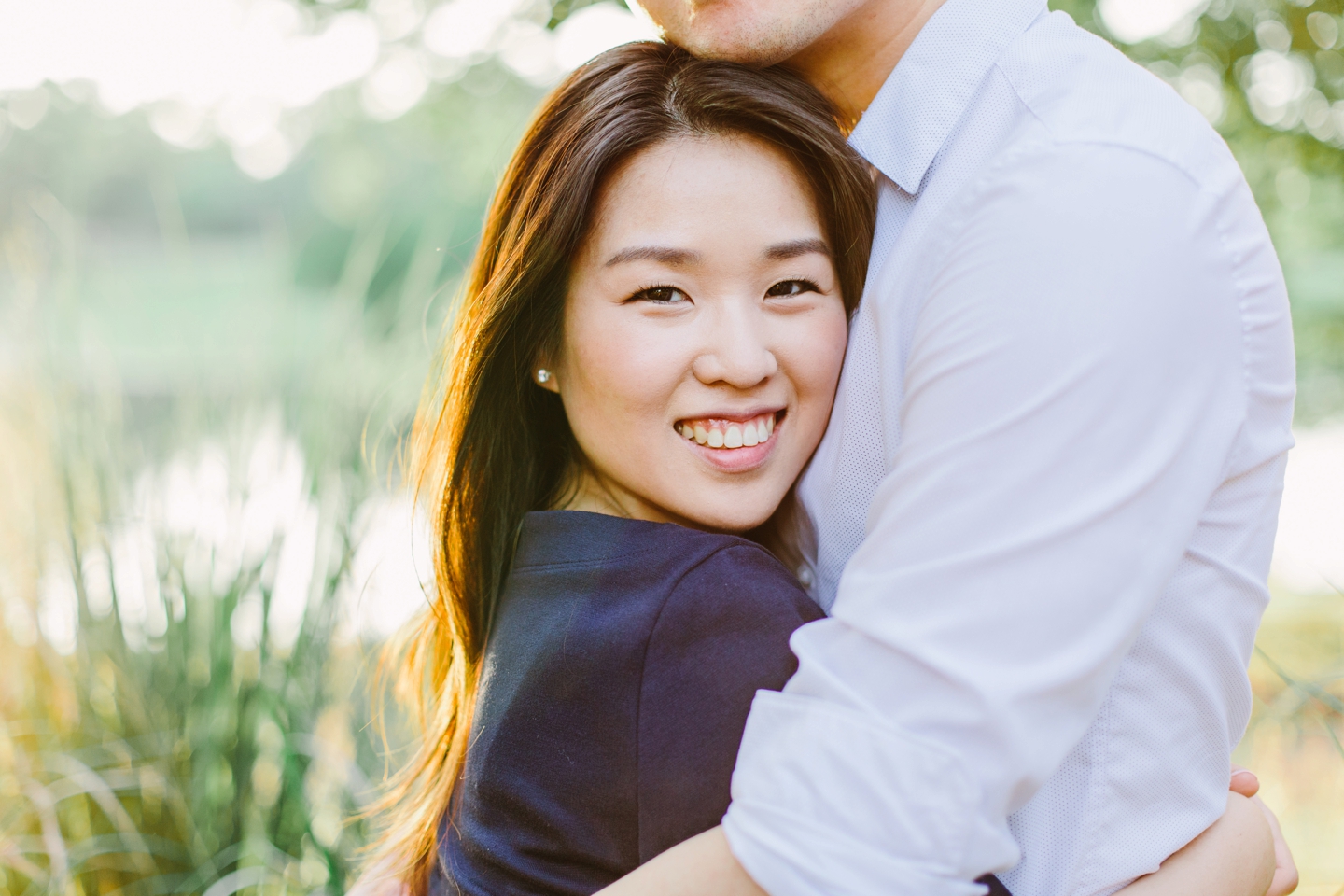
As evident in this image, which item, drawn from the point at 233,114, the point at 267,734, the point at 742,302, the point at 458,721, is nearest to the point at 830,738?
the point at 742,302

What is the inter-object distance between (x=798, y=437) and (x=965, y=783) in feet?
2.02

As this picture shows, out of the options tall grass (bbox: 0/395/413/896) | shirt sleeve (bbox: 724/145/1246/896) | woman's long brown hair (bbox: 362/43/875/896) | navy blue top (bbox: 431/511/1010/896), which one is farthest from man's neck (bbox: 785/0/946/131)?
tall grass (bbox: 0/395/413/896)

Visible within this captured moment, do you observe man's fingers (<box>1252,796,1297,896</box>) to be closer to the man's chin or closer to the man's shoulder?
the man's shoulder

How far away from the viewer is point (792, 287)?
1483 millimetres

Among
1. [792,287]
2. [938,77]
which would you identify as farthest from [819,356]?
[938,77]

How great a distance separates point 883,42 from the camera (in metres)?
1.57

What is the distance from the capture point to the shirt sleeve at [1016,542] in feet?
3.20

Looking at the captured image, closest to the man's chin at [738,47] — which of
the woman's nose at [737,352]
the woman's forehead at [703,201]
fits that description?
the woman's forehead at [703,201]

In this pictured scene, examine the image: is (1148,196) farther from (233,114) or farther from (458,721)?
(233,114)

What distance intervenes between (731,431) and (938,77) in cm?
52

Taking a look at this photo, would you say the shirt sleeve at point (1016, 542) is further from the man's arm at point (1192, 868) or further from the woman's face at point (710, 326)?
the woman's face at point (710, 326)

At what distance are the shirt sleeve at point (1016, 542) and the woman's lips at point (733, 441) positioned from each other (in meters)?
0.44

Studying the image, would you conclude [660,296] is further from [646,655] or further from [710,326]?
[646,655]

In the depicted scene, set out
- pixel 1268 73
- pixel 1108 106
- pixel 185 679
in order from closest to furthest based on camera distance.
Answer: pixel 1108 106, pixel 185 679, pixel 1268 73
